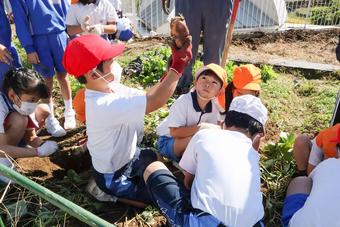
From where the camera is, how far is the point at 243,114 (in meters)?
2.19

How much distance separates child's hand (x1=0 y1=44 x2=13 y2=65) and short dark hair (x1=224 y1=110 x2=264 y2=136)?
6.56 feet

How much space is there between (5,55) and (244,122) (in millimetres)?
2102

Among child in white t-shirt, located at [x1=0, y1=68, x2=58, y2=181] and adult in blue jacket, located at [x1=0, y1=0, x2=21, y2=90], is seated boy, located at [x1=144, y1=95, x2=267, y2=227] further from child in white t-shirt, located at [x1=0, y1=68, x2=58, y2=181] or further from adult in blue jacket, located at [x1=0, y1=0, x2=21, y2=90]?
adult in blue jacket, located at [x1=0, y1=0, x2=21, y2=90]

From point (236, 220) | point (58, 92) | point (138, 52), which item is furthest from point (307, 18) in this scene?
point (236, 220)

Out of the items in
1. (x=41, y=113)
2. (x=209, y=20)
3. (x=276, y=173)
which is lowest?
(x=276, y=173)

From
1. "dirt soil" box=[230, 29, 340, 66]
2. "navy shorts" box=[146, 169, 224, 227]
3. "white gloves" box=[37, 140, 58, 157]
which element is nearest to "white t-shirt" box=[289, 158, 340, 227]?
"navy shorts" box=[146, 169, 224, 227]

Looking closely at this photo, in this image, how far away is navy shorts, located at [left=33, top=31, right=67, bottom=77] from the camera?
3293 mm

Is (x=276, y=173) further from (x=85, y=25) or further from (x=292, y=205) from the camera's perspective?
(x=85, y=25)

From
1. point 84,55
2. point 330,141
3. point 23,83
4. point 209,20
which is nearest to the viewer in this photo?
point 84,55

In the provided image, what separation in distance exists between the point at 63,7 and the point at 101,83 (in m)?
1.72

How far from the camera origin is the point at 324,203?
72.4 inches

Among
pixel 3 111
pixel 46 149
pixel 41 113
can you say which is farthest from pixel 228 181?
pixel 41 113

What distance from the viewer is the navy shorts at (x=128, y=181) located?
2.46m

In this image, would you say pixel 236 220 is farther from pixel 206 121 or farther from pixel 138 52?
pixel 138 52
